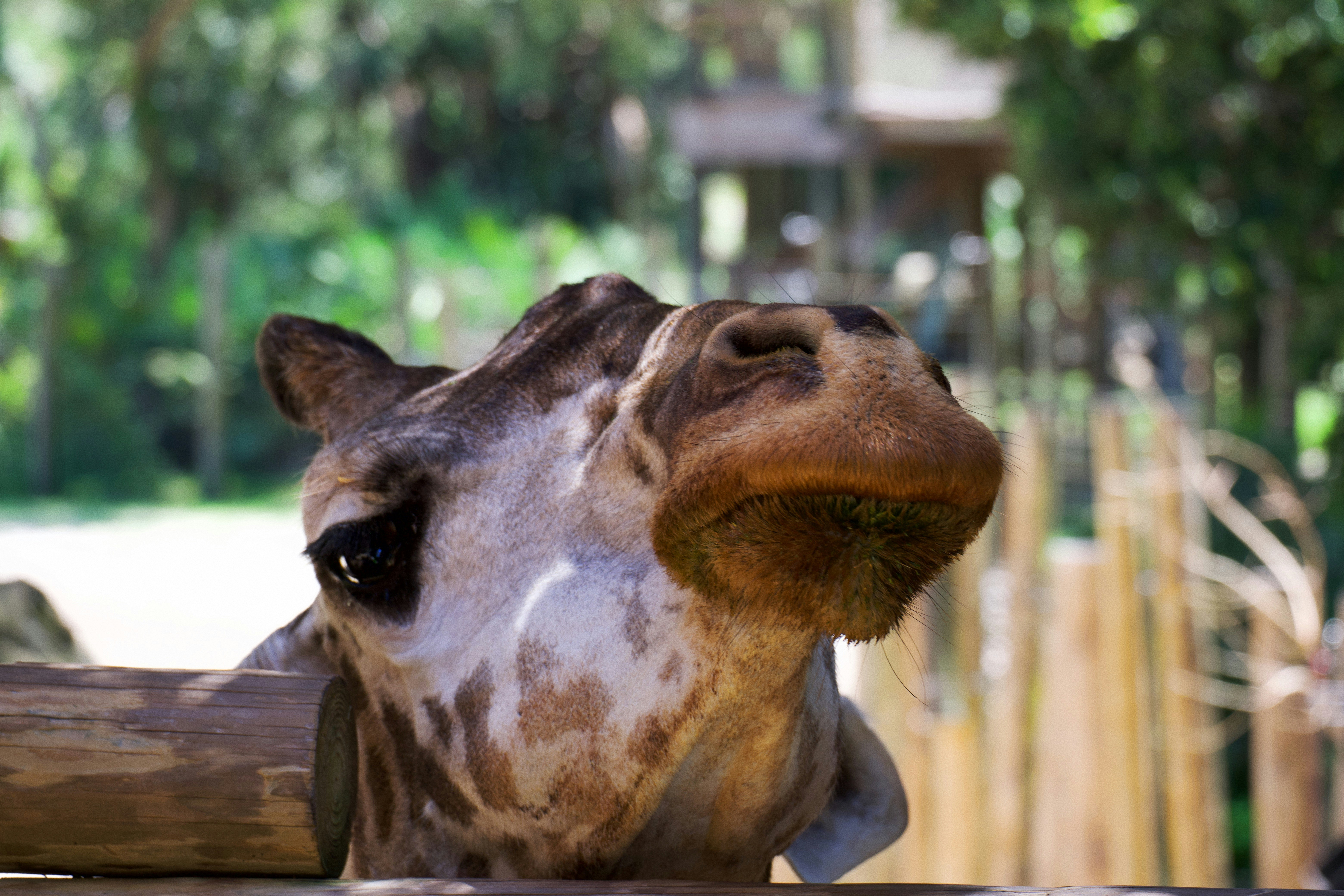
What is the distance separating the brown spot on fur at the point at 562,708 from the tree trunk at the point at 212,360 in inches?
723

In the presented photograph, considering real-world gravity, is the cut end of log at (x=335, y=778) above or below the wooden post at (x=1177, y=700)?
above

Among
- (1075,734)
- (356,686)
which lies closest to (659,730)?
(356,686)

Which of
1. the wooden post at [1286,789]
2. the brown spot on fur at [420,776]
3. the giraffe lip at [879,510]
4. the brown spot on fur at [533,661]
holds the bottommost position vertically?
the wooden post at [1286,789]

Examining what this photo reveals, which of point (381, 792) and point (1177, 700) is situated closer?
point (381, 792)

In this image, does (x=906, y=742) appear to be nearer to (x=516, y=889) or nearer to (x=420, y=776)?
(x=420, y=776)

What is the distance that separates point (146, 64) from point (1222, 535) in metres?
19.7

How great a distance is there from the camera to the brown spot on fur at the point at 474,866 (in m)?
1.89

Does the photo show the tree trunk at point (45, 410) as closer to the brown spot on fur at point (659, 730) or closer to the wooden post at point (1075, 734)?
the wooden post at point (1075, 734)

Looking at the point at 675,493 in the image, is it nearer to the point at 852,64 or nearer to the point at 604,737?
the point at 604,737

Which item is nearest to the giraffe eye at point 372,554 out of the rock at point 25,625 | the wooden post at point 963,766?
the rock at point 25,625

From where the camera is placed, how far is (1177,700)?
745 cm

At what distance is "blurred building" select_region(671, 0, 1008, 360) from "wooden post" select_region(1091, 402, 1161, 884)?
8254 mm

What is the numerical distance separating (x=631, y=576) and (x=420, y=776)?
53 cm

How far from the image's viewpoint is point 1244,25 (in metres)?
8.56
